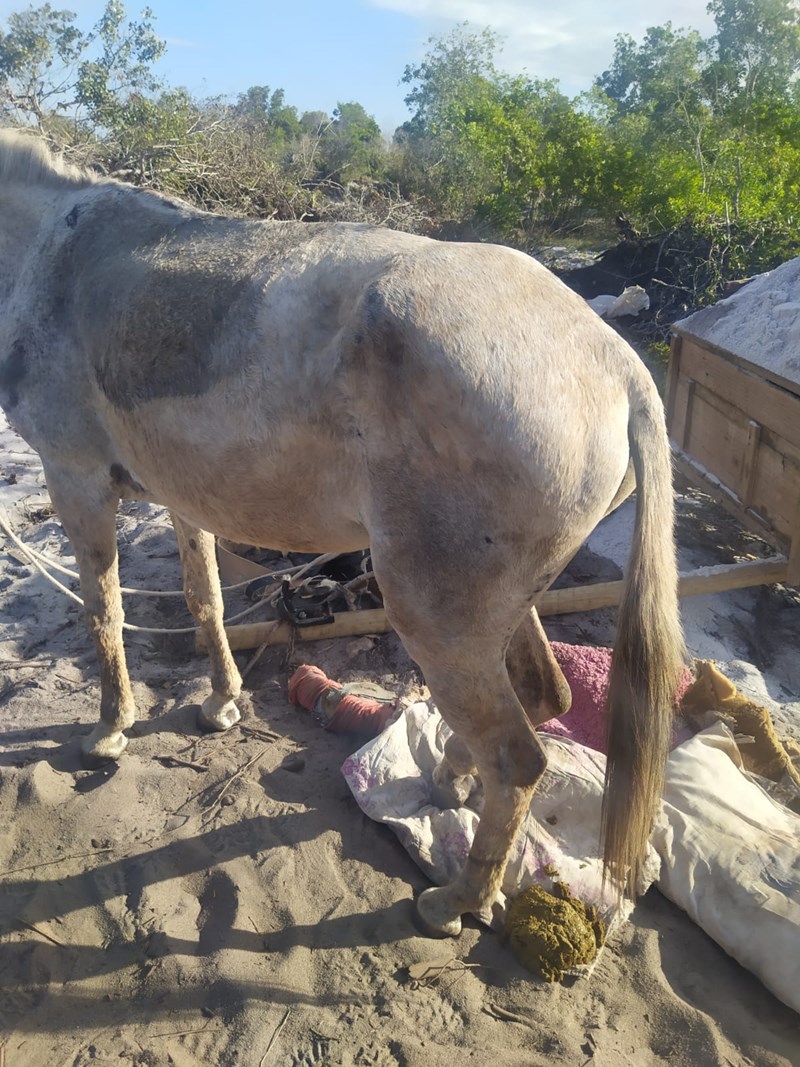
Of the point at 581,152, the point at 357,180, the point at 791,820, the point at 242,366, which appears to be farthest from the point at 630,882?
the point at 357,180

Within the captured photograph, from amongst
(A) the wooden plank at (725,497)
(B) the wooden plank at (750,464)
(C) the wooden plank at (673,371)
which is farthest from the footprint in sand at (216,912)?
(C) the wooden plank at (673,371)

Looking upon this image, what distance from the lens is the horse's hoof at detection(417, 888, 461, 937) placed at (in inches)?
96.7

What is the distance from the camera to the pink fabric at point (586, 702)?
3.28 metres

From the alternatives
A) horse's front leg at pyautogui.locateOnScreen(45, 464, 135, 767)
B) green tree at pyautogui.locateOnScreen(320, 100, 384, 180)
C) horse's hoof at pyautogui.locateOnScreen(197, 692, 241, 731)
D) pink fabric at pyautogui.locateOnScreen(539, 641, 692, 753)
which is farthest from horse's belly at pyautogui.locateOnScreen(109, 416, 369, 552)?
green tree at pyautogui.locateOnScreen(320, 100, 384, 180)

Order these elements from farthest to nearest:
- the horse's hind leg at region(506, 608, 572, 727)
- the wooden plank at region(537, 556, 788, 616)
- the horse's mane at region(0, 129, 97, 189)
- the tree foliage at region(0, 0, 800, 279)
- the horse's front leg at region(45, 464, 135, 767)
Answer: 1. the tree foliage at region(0, 0, 800, 279)
2. the wooden plank at region(537, 556, 788, 616)
3. the horse's mane at region(0, 129, 97, 189)
4. the horse's front leg at region(45, 464, 135, 767)
5. the horse's hind leg at region(506, 608, 572, 727)

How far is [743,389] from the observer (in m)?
4.22

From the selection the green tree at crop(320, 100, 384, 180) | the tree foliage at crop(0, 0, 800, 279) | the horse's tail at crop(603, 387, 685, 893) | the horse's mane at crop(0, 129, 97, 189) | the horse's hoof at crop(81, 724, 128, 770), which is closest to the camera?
the horse's tail at crop(603, 387, 685, 893)

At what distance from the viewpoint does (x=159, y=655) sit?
13.2 feet

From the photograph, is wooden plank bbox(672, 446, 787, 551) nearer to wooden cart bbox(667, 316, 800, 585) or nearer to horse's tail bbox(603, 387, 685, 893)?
wooden cart bbox(667, 316, 800, 585)

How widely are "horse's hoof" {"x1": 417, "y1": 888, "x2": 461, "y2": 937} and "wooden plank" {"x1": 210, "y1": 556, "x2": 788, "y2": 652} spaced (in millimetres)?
1588

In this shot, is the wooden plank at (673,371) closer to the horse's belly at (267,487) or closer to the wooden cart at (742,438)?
the wooden cart at (742,438)

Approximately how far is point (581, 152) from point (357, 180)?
182 inches

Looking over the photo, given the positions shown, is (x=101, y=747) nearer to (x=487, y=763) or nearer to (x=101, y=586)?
(x=101, y=586)

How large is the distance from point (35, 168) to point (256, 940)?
3.09 m
